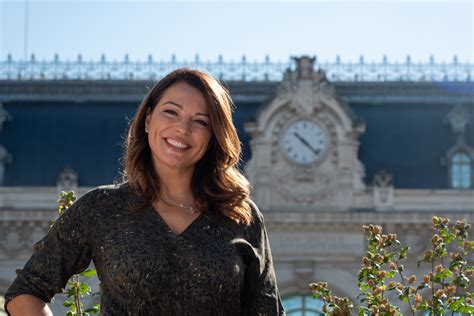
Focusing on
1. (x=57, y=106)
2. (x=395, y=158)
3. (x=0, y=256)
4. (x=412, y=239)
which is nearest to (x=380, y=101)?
(x=395, y=158)

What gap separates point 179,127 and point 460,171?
28537 millimetres

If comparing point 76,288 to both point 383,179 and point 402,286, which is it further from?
point 383,179

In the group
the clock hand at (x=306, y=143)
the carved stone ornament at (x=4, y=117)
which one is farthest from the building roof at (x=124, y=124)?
the clock hand at (x=306, y=143)

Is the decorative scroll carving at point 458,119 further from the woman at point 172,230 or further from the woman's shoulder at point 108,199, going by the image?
the woman's shoulder at point 108,199

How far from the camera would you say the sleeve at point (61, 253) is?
4336mm

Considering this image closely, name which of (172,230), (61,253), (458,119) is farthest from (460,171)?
(61,253)

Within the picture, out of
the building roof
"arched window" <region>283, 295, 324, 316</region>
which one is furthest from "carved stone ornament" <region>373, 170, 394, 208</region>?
"arched window" <region>283, 295, 324, 316</region>

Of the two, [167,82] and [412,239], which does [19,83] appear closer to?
[412,239]

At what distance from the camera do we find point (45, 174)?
33000mm

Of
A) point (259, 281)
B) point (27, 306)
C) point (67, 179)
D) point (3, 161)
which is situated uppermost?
point (3, 161)

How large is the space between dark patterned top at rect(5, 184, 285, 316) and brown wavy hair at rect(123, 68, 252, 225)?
53 mm

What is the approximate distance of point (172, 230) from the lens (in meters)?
4.42

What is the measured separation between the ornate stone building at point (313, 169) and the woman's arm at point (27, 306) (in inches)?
1039

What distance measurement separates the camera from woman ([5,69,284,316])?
4277mm
